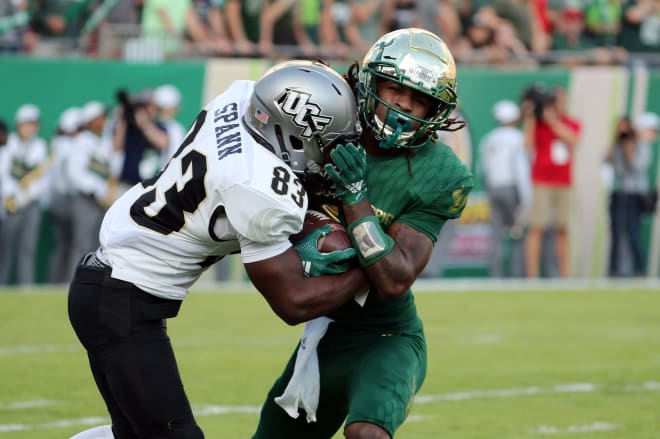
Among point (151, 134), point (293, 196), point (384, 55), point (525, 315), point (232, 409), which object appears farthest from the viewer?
point (151, 134)

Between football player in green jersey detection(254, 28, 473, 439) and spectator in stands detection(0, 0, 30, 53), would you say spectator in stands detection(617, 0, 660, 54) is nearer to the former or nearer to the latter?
spectator in stands detection(0, 0, 30, 53)

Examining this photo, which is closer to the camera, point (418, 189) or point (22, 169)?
point (418, 189)

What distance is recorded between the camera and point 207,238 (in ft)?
12.6

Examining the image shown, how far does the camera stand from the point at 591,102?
49.2 ft

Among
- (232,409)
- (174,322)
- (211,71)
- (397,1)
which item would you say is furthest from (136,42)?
(232,409)

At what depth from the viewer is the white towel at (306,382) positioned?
4285 millimetres

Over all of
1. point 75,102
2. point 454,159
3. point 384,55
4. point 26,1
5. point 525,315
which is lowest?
point 525,315

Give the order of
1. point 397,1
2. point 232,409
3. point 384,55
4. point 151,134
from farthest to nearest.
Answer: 1. point 397,1
2. point 151,134
3. point 232,409
4. point 384,55

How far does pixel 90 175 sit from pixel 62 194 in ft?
1.16

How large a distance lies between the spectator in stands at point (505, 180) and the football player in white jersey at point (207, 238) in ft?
34.2

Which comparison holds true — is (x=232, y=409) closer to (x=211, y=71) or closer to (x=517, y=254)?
(x=211, y=71)

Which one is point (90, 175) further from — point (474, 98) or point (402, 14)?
point (474, 98)

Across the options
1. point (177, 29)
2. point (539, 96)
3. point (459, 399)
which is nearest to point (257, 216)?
point (459, 399)

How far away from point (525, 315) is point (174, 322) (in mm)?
3354
